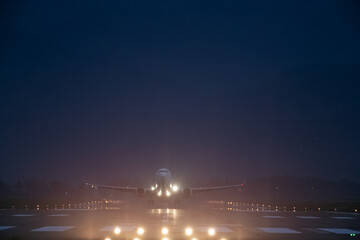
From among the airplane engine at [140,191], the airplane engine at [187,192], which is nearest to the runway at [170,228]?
the airplane engine at [187,192]

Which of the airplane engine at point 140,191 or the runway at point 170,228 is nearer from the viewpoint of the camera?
the runway at point 170,228

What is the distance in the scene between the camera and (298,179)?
186125 millimetres

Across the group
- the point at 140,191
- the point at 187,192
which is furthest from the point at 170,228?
the point at 140,191

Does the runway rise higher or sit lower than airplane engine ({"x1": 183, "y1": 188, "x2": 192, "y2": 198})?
lower

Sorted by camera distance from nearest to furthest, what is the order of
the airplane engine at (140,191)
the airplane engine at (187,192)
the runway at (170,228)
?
the runway at (170,228), the airplane engine at (187,192), the airplane engine at (140,191)

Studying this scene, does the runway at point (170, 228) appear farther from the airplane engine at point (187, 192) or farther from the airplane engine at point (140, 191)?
the airplane engine at point (140, 191)

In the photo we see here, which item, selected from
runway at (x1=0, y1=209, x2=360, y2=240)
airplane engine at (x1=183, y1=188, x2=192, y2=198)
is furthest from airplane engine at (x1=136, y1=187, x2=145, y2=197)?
runway at (x1=0, y1=209, x2=360, y2=240)

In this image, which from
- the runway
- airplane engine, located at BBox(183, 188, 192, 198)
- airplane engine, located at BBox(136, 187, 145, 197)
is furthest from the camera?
airplane engine, located at BBox(136, 187, 145, 197)

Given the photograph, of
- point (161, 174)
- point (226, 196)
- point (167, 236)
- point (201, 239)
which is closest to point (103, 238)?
point (167, 236)

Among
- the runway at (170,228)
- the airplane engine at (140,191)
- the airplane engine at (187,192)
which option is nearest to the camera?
the runway at (170,228)

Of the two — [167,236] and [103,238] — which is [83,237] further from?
[167,236]

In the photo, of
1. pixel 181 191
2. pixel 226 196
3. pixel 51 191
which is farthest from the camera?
pixel 51 191

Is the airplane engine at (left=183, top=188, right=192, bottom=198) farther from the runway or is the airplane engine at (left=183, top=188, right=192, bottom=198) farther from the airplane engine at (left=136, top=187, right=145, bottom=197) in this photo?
the runway

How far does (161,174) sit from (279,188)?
12616 centimetres
